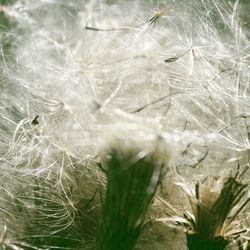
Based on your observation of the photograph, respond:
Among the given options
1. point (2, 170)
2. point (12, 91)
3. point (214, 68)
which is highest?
point (214, 68)

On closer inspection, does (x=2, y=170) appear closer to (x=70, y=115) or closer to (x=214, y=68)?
(x=70, y=115)

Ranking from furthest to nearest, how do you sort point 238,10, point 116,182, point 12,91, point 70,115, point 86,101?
point 238,10, point 12,91, point 70,115, point 86,101, point 116,182

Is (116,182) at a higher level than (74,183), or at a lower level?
higher

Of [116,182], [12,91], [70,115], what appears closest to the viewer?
[116,182]

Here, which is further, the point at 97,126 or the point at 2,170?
the point at 2,170

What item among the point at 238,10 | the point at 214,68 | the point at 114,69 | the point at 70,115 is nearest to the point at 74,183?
the point at 70,115

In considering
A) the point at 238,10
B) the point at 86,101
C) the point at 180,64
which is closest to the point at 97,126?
the point at 86,101
